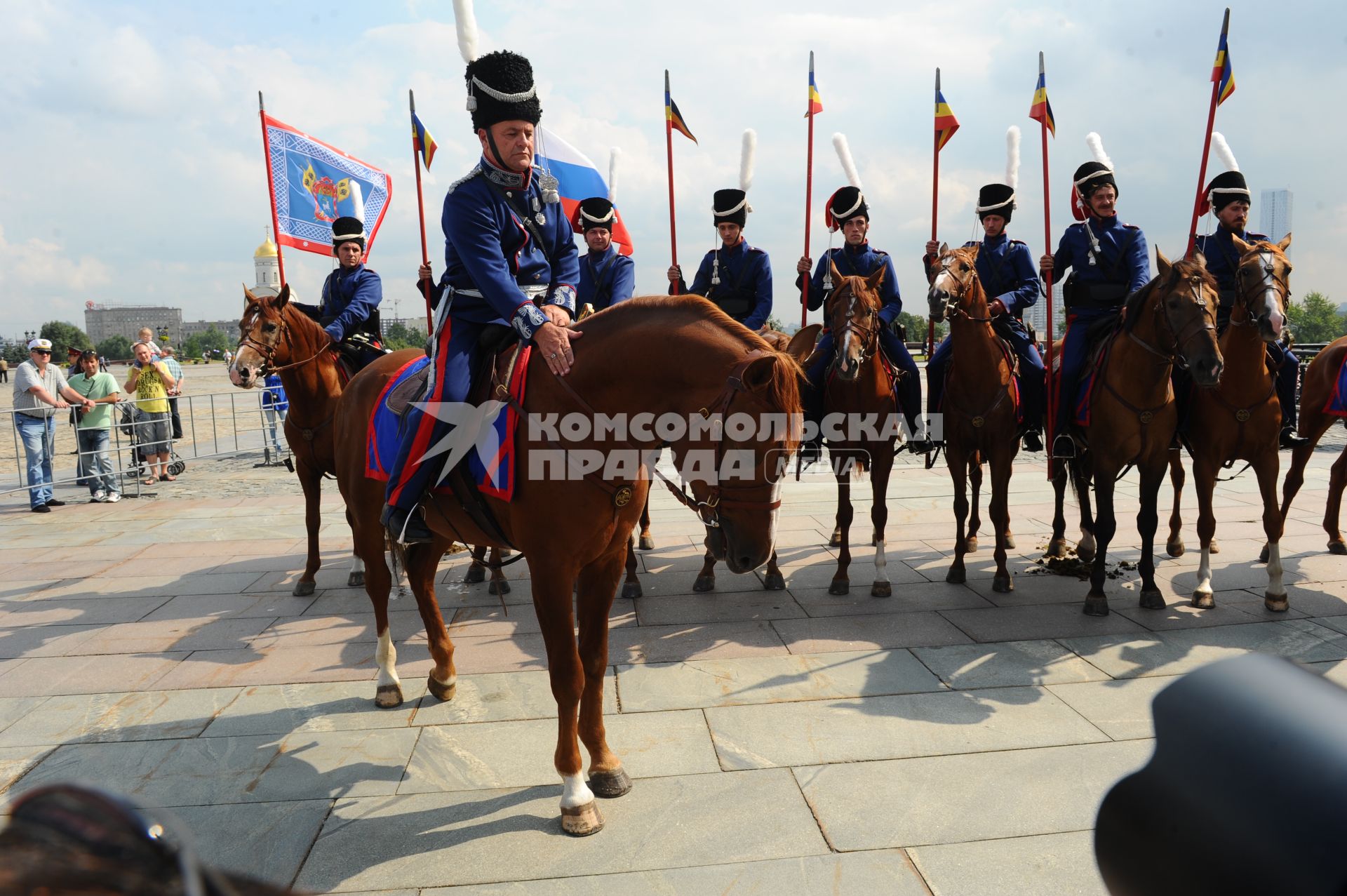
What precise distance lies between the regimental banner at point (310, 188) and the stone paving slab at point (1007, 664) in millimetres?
6527

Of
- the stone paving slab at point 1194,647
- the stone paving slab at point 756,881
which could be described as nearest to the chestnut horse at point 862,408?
the stone paving slab at point 1194,647

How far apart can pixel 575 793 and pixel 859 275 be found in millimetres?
5315

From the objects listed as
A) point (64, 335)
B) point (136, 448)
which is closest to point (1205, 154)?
point (136, 448)

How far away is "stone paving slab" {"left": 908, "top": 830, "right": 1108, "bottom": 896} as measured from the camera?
2.88 m

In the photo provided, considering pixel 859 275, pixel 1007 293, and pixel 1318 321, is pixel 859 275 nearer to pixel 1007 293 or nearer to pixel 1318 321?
pixel 1007 293

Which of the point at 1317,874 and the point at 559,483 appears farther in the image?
the point at 559,483

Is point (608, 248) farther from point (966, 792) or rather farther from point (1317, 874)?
point (1317, 874)

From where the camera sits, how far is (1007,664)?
496cm

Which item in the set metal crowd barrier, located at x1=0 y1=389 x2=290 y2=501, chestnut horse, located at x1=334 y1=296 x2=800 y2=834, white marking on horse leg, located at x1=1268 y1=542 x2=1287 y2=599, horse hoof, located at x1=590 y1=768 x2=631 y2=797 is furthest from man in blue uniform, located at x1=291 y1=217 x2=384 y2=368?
white marking on horse leg, located at x1=1268 y1=542 x2=1287 y2=599

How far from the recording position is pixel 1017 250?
7316 mm

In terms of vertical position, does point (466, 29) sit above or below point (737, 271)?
above

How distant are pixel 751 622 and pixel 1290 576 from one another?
4.54 metres

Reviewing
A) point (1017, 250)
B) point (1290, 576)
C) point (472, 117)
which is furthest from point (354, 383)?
point (1290, 576)

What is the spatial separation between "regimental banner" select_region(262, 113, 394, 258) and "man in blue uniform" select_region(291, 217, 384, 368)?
0.79 feet
